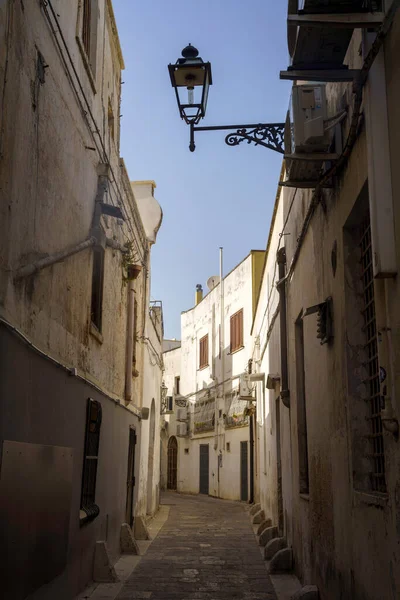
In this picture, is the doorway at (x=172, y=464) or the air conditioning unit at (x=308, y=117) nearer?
the air conditioning unit at (x=308, y=117)

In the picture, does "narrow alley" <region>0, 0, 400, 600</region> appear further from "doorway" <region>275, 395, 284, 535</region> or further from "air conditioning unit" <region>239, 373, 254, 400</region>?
"air conditioning unit" <region>239, 373, 254, 400</region>

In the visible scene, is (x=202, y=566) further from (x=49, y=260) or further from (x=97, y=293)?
(x=49, y=260)

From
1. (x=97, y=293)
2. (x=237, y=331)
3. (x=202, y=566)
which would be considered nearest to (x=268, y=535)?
(x=202, y=566)

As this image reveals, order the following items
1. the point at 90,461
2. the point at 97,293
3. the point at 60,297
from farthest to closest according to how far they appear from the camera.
→ the point at 97,293 → the point at 90,461 → the point at 60,297

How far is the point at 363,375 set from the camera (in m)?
5.00

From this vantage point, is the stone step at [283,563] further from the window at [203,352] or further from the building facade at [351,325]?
the window at [203,352]

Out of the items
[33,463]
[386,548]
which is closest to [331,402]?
[386,548]

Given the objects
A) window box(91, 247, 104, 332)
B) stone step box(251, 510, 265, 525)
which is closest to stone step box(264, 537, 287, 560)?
window box(91, 247, 104, 332)

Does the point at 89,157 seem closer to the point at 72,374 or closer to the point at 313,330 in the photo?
the point at 72,374

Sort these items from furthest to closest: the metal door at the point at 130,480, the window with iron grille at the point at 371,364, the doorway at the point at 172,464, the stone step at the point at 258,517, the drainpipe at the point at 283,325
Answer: the doorway at the point at 172,464
the stone step at the point at 258,517
the metal door at the point at 130,480
the drainpipe at the point at 283,325
the window with iron grille at the point at 371,364

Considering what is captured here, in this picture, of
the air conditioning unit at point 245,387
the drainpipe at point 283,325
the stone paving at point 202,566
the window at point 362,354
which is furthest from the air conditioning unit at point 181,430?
the window at point 362,354

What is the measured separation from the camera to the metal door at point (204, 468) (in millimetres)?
27969

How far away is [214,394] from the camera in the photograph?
89.6 feet

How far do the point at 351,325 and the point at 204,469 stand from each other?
79.5 feet
